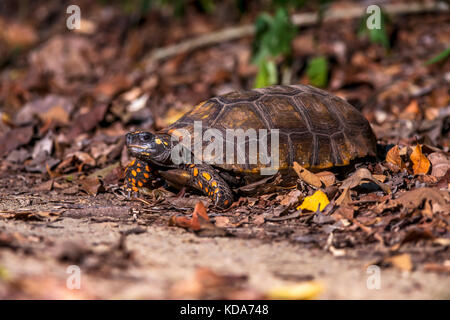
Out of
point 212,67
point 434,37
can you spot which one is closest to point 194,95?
point 212,67

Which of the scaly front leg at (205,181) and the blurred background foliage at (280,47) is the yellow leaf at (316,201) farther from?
the blurred background foliage at (280,47)

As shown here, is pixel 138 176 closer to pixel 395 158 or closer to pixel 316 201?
pixel 316 201

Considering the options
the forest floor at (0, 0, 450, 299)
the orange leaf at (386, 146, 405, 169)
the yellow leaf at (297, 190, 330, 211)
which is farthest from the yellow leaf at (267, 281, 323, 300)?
the orange leaf at (386, 146, 405, 169)

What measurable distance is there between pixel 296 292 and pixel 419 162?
8.84 ft

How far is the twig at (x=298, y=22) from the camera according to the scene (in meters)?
9.93

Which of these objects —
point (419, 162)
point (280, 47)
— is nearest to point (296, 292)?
point (419, 162)

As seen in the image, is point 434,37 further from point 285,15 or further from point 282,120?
point 282,120

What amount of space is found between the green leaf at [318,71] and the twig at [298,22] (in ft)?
5.33

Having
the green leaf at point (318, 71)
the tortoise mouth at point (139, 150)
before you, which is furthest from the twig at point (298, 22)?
the tortoise mouth at point (139, 150)

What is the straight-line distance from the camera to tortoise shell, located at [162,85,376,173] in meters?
4.64

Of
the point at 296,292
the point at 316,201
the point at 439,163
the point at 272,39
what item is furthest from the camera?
the point at 272,39

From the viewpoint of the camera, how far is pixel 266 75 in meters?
8.47

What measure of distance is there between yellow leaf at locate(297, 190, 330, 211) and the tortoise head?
1.50 meters
